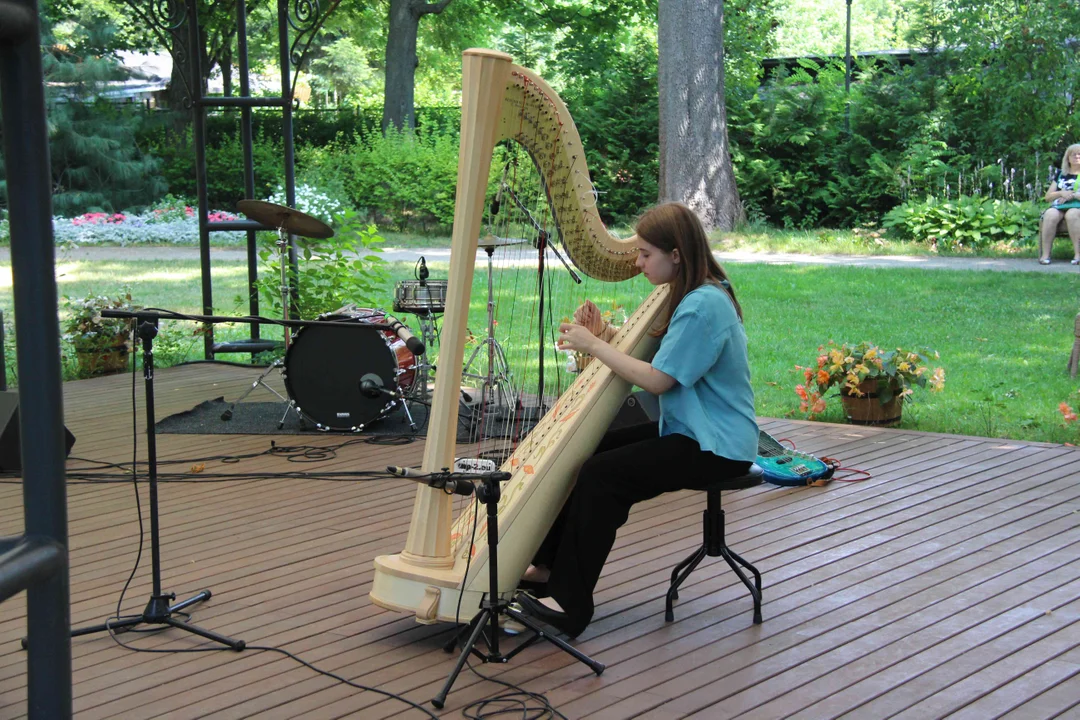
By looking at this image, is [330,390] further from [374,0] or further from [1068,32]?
[374,0]

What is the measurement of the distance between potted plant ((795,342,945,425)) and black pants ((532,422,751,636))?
2.70 m

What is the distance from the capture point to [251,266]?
7.66 meters

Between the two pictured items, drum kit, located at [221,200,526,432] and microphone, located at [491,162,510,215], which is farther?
drum kit, located at [221,200,526,432]

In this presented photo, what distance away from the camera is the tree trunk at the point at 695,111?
11.6 m

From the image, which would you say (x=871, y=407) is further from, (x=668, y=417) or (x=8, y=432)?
(x=8, y=432)

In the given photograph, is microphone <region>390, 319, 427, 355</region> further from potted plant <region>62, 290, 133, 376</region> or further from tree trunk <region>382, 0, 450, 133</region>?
tree trunk <region>382, 0, 450, 133</region>

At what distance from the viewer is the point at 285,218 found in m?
5.83

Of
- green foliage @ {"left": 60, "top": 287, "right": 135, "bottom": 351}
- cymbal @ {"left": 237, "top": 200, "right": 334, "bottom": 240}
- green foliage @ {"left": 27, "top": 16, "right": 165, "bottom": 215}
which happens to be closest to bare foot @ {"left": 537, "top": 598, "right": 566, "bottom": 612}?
cymbal @ {"left": 237, "top": 200, "right": 334, "bottom": 240}

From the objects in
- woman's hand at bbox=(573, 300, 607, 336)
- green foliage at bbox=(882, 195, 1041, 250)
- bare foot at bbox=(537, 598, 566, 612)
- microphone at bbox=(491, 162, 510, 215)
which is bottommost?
bare foot at bbox=(537, 598, 566, 612)

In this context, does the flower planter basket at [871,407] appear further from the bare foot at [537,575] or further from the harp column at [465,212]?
the harp column at [465,212]

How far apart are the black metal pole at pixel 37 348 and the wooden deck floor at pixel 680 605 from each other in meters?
2.23

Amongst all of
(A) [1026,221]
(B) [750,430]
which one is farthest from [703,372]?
(A) [1026,221]

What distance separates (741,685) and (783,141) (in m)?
12.1

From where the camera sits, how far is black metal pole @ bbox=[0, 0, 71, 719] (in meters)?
0.59
